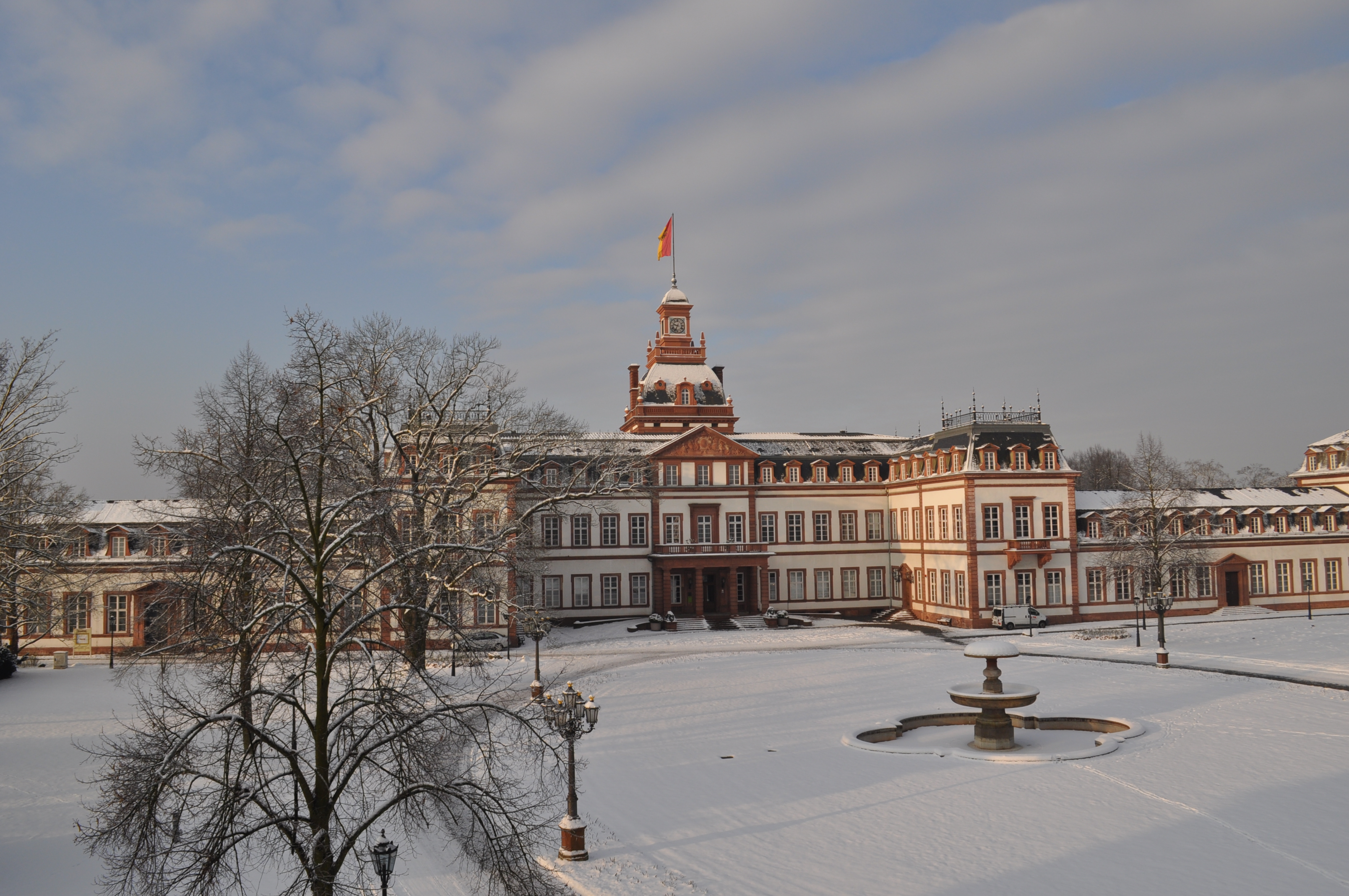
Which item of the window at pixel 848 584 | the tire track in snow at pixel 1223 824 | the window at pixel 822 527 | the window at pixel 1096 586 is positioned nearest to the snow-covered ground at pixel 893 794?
the tire track in snow at pixel 1223 824

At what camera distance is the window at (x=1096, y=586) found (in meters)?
54.3

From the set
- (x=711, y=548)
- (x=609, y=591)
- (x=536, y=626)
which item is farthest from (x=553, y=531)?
(x=536, y=626)

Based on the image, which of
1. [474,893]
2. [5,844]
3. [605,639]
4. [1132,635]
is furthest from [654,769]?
[1132,635]

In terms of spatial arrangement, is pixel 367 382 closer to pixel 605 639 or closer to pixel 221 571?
pixel 221 571

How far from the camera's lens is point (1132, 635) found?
47.4m

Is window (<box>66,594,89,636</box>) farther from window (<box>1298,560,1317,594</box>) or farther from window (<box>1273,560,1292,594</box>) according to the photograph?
window (<box>1298,560,1317,594</box>)

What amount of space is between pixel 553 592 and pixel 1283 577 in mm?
45577

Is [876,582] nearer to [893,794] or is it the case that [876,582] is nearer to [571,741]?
[893,794]

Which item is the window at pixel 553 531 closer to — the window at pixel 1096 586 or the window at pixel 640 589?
the window at pixel 640 589

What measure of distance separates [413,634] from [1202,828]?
19.8 m

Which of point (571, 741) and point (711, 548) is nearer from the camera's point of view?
point (571, 741)

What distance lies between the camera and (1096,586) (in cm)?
5450

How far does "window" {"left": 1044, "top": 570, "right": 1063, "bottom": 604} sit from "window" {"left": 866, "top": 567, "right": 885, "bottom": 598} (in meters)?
10.5

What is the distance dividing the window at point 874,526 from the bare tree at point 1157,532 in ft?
44.9
